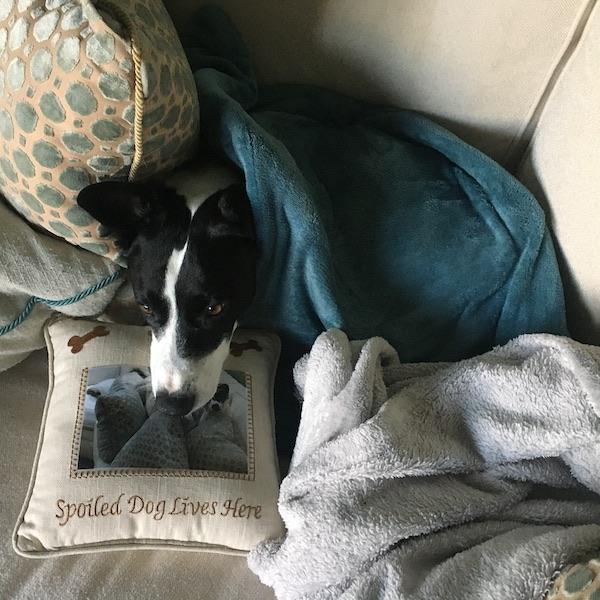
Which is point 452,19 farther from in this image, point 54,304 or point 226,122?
point 54,304

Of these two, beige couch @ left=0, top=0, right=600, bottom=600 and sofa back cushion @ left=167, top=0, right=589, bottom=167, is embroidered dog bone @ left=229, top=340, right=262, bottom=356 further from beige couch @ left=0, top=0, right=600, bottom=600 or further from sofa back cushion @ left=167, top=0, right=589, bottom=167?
sofa back cushion @ left=167, top=0, right=589, bottom=167

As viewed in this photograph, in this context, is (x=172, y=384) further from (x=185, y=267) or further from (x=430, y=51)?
(x=430, y=51)

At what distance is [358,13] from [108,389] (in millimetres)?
793

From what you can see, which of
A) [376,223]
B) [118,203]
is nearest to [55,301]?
[118,203]

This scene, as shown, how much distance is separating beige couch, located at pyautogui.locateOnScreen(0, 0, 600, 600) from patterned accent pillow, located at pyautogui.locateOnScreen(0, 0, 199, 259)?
0.34 m

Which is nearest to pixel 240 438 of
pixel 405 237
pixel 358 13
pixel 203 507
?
pixel 203 507


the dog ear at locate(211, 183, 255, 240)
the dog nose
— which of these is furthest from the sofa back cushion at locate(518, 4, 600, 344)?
the dog nose

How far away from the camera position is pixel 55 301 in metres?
1.09

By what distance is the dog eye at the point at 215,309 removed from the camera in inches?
40.8

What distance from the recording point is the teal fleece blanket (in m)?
1.07

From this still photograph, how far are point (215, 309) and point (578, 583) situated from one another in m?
0.62

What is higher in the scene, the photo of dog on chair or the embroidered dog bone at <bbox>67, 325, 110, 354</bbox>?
the embroidered dog bone at <bbox>67, 325, 110, 354</bbox>

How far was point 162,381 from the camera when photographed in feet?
3.34

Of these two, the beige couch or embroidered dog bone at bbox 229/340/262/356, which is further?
embroidered dog bone at bbox 229/340/262/356
